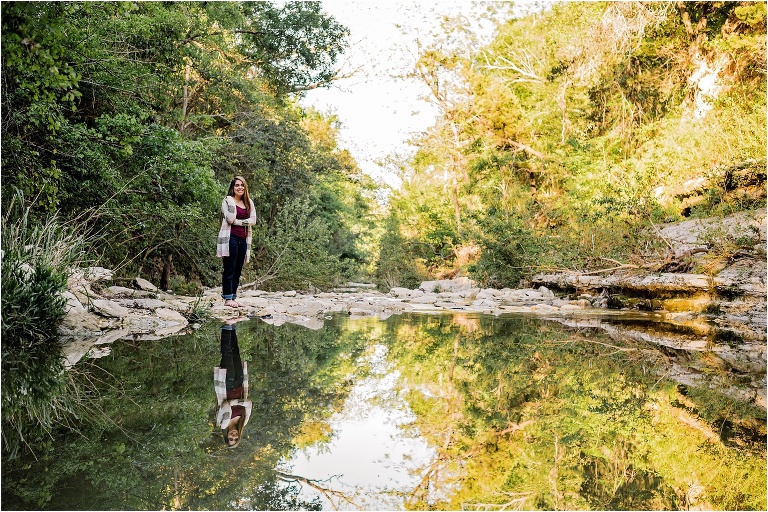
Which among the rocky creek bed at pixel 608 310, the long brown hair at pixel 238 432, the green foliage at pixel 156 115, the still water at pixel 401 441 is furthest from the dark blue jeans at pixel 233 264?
the long brown hair at pixel 238 432

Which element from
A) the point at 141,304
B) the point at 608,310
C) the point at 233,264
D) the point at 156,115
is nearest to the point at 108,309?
the point at 141,304

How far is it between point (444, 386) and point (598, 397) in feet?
2.71

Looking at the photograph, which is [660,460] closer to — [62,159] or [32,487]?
[32,487]

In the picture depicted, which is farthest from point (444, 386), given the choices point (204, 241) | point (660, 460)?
point (204, 241)

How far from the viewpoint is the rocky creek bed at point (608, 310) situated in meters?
5.25

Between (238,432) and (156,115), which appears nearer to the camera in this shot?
(238,432)

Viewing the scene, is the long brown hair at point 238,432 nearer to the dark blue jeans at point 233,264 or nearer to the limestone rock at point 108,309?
the limestone rock at point 108,309

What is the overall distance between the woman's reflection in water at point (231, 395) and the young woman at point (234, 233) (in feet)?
13.8

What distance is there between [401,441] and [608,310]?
911 cm

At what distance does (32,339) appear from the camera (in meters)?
5.33

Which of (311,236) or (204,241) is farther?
(311,236)

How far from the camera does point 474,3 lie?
24.1m

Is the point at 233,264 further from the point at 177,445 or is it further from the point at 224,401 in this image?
the point at 177,445

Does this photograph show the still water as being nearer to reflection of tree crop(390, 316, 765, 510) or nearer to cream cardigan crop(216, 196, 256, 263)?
reflection of tree crop(390, 316, 765, 510)
